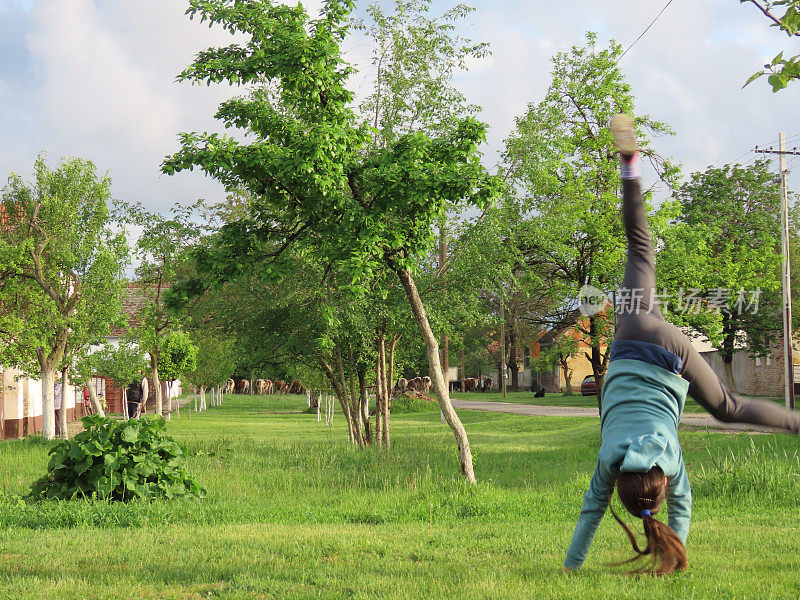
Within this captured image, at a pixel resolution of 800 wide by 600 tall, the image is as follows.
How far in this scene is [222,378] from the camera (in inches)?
1681

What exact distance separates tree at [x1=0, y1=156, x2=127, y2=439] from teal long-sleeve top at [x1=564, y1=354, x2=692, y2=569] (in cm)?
1892

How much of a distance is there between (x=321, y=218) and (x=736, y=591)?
7224 mm

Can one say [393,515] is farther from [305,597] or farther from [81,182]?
[81,182]

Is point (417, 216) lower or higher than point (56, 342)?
higher

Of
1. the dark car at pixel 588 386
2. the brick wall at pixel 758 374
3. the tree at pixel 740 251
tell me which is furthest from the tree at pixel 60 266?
the dark car at pixel 588 386

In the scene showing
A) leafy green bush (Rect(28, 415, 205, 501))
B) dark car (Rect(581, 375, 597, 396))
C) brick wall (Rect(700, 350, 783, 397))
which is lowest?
dark car (Rect(581, 375, 597, 396))

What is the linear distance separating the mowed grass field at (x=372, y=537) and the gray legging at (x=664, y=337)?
1242 mm

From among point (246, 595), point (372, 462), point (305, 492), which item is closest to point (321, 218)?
point (305, 492)

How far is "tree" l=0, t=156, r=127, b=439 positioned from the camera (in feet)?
69.5

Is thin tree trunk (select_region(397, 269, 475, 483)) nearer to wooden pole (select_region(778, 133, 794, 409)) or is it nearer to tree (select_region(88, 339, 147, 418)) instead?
tree (select_region(88, 339, 147, 418))

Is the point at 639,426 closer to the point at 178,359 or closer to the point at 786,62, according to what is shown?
the point at 786,62

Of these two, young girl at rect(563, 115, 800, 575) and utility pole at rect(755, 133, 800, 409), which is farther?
utility pole at rect(755, 133, 800, 409)

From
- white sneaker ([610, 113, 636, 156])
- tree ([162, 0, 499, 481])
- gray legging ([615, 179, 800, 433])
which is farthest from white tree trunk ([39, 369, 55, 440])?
white sneaker ([610, 113, 636, 156])

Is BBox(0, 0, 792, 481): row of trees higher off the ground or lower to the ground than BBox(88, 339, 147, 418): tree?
higher
